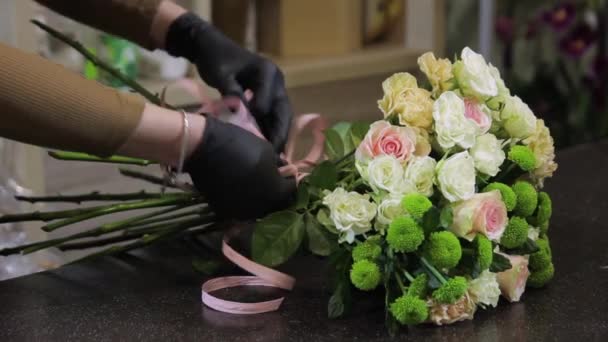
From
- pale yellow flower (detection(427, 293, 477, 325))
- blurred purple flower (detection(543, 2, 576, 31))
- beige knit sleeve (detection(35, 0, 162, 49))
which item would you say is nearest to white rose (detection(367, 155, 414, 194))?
pale yellow flower (detection(427, 293, 477, 325))

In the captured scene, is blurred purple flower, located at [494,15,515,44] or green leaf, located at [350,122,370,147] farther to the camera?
blurred purple flower, located at [494,15,515,44]

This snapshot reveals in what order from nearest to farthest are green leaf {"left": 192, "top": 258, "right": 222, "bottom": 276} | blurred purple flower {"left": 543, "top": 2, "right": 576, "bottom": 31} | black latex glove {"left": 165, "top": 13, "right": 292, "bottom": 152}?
green leaf {"left": 192, "top": 258, "right": 222, "bottom": 276} < black latex glove {"left": 165, "top": 13, "right": 292, "bottom": 152} < blurred purple flower {"left": 543, "top": 2, "right": 576, "bottom": 31}

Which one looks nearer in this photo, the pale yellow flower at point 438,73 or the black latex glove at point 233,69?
the pale yellow flower at point 438,73

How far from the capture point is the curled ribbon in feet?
3.03

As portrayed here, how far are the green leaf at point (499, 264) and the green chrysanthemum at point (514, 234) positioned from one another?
28mm

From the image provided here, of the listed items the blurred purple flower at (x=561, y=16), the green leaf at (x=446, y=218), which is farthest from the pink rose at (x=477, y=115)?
the blurred purple flower at (x=561, y=16)

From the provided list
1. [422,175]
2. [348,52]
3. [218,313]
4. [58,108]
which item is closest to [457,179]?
[422,175]

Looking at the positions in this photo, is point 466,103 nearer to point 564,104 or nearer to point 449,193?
point 449,193

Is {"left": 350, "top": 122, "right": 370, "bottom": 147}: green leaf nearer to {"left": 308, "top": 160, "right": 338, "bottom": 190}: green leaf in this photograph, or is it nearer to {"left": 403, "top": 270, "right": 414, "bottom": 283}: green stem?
{"left": 308, "top": 160, "right": 338, "bottom": 190}: green leaf

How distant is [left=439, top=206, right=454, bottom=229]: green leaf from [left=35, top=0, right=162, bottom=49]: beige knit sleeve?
1.72 feet

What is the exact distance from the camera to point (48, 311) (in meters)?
0.94

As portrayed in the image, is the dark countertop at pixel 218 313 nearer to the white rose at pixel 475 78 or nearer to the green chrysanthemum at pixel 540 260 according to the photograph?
the green chrysanthemum at pixel 540 260

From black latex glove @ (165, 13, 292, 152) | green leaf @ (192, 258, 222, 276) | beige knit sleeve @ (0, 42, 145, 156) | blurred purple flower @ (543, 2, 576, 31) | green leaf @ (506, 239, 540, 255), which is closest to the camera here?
beige knit sleeve @ (0, 42, 145, 156)

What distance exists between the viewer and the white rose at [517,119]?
3.15 feet
